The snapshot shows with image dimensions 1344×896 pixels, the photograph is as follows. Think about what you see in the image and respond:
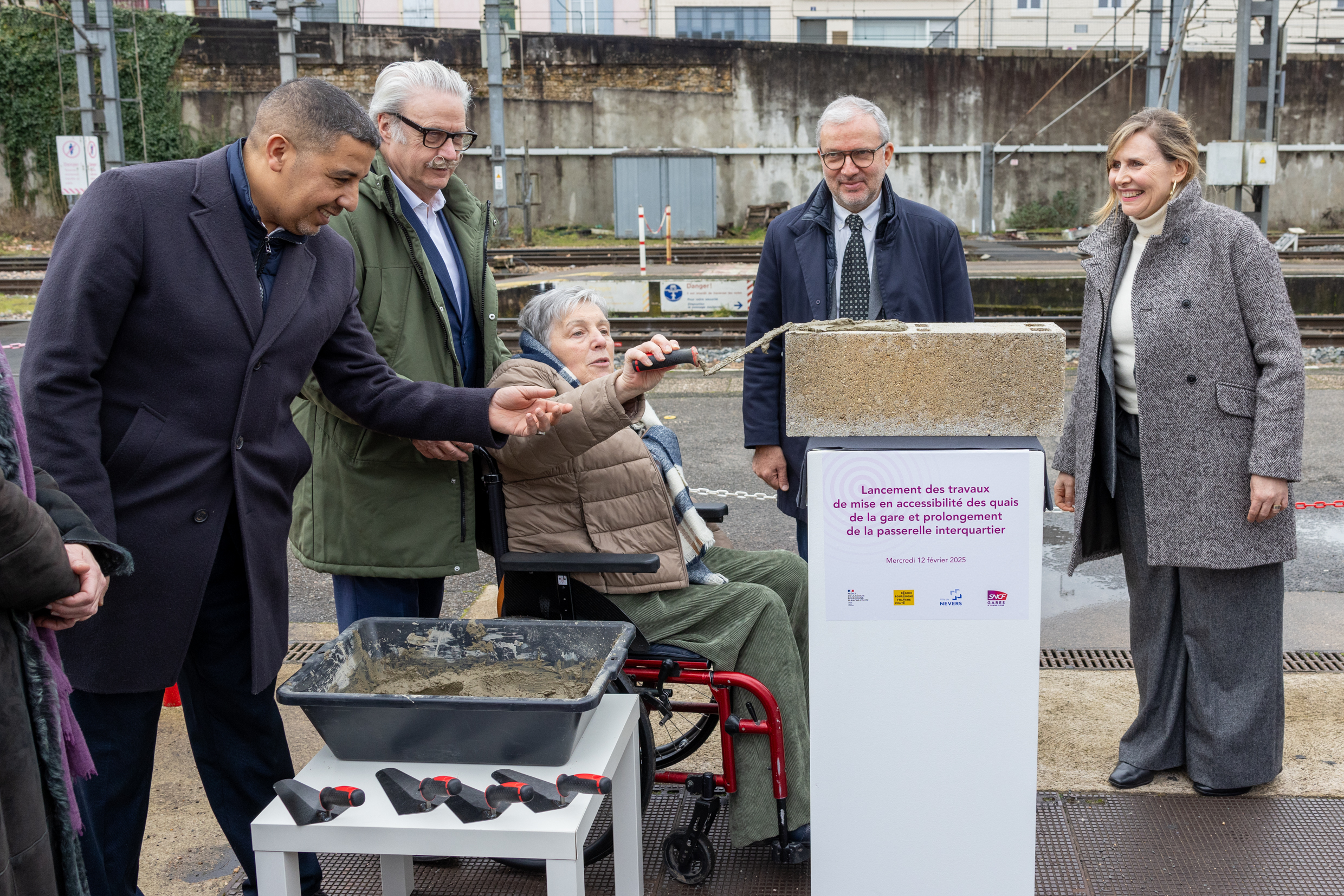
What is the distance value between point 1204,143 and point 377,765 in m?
30.6

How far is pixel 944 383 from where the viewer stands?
7.70ft

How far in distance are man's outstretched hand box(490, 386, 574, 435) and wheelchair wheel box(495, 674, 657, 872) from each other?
25.0 inches

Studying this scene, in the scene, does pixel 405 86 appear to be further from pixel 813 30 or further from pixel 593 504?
pixel 813 30

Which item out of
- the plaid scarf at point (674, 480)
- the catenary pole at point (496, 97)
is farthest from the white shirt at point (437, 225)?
the catenary pole at point (496, 97)

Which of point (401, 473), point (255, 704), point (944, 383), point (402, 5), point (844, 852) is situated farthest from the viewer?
point (402, 5)

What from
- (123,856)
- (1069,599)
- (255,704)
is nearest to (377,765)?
(255,704)

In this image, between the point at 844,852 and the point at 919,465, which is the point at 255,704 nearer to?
the point at 844,852

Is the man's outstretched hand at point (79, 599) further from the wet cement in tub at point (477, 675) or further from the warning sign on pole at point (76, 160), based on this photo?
the warning sign on pole at point (76, 160)

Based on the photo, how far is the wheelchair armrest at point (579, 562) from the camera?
2949 mm

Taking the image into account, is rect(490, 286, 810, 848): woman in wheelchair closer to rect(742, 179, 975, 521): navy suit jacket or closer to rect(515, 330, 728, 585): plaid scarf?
rect(515, 330, 728, 585): plaid scarf

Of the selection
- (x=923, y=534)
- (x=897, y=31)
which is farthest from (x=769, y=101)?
(x=923, y=534)

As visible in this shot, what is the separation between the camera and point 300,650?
4.67 m

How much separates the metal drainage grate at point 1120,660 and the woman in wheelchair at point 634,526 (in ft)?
4.89

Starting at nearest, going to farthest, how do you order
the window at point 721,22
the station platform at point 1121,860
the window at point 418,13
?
the station platform at point 1121,860, the window at point 418,13, the window at point 721,22
